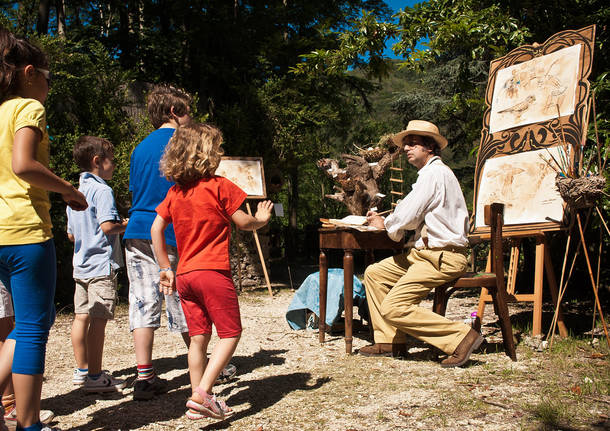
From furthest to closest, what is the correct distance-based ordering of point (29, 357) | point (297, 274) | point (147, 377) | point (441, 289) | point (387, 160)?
point (297, 274), point (387, 160), point (441, 289), point (147, 377), point (29, 357)

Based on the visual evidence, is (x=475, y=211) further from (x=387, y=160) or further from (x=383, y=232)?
(x=387, y=160)

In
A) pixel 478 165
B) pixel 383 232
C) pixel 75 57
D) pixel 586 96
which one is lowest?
pixel 383 232

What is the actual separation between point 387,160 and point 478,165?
1.93m

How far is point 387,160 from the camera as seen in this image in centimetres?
646

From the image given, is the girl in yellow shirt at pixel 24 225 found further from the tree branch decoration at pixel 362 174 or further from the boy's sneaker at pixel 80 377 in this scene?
the tree branch decoration at pixel 362 174

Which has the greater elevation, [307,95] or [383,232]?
[307,95]

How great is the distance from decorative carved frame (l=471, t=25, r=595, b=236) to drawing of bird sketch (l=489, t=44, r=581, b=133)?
0.13 feet

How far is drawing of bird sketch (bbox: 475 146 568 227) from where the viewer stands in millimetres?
4008

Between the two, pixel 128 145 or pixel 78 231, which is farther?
pixel 128 145

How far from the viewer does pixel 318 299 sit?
5062 millimetres

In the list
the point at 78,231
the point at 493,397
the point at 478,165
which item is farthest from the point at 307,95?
the point at 493,397

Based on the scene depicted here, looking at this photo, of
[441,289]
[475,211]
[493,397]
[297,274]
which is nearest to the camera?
[493,397]

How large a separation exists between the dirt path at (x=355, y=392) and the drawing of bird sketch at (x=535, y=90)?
188 centimetres

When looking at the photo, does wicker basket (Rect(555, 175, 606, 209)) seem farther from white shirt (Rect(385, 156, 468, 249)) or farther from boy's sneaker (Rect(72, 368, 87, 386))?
boy's sneaker (Rect(72, 368, 87, 386))
